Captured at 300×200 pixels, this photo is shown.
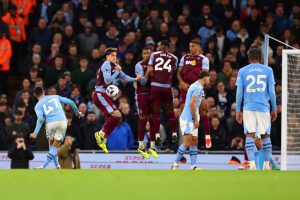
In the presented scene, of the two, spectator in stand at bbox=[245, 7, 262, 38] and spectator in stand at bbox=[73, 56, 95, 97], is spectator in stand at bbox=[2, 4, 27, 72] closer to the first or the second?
spectator in stand at bbox=[73, 56, 95, 97]

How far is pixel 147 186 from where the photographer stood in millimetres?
15117

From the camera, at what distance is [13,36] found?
29.6 meters

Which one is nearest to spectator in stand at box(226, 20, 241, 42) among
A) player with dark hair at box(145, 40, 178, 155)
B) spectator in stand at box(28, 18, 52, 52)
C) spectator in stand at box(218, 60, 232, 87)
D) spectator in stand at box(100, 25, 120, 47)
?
spectator in stand at box(218, 60, 232, 87)

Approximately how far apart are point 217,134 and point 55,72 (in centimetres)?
493

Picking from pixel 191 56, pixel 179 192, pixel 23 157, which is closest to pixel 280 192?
pixel 179 192

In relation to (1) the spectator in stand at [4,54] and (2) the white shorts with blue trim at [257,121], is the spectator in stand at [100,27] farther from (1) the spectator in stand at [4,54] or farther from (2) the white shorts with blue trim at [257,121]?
(2) the white shorts with blue trim at [257,121]

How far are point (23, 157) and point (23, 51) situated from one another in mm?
7844

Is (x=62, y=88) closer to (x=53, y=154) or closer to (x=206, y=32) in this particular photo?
(x=206, y=32)

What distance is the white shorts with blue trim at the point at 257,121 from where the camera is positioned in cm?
1917

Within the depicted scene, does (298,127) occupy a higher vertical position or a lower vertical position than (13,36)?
lower

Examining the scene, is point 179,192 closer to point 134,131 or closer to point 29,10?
point 134,131

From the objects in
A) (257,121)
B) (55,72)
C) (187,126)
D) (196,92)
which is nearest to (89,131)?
(55,72)

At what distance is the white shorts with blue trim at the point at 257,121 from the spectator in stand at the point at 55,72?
9201mm

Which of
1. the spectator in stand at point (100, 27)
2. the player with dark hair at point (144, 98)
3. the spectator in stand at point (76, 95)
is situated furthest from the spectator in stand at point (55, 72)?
the player with dark hair at point (144, 98)
